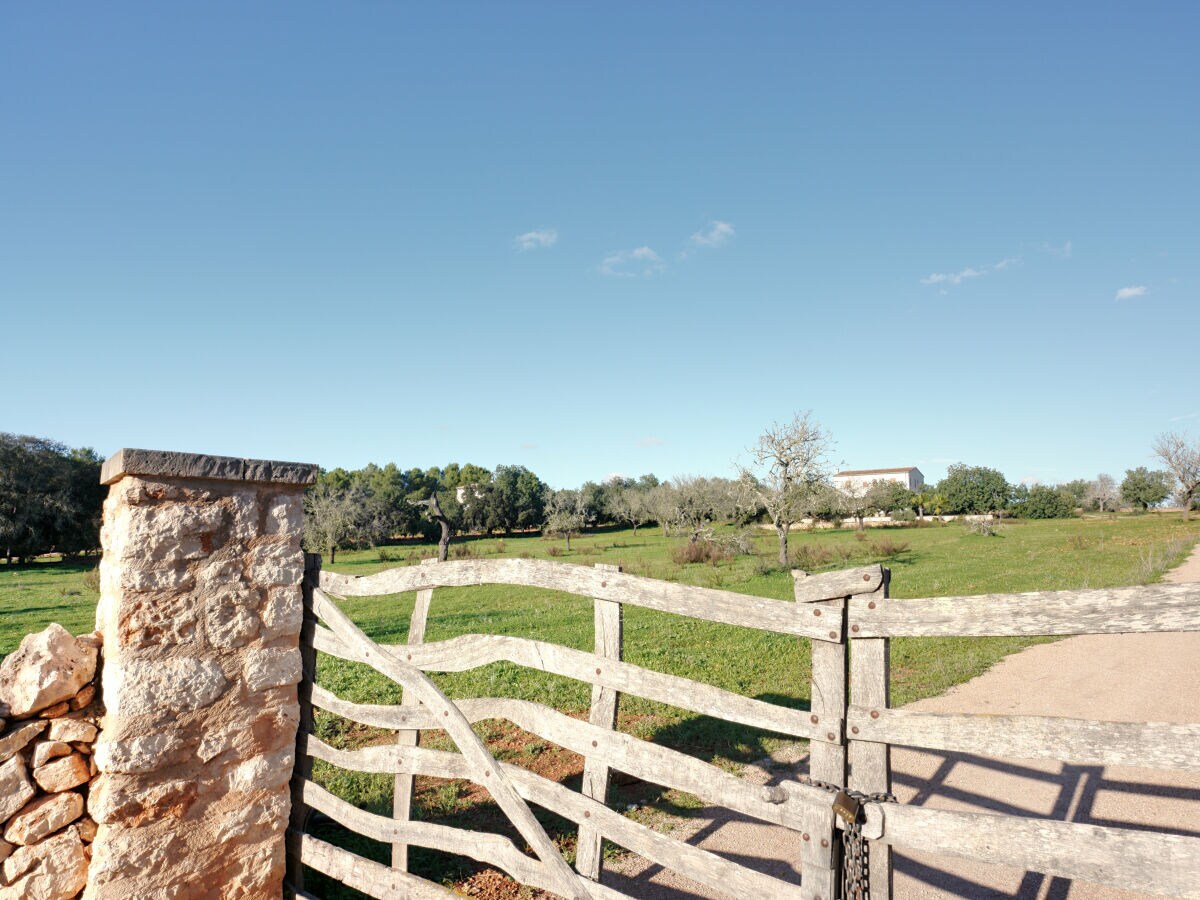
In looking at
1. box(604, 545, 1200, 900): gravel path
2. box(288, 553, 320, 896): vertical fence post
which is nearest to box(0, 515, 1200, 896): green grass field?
box(288, 553, 320, 896): vertical fence post

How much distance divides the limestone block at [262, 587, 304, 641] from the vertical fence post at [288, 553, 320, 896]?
107 mm

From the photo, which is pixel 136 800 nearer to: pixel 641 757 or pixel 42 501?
pixel 641 757

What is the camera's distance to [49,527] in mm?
38656

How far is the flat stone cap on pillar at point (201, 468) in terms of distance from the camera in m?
3.42

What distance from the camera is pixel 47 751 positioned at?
3.33 meters

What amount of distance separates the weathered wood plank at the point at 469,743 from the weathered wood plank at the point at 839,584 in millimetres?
1551

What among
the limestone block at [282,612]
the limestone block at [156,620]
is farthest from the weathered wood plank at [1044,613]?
the limestone block at [156,620]

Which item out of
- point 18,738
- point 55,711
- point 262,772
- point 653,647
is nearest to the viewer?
point 18,738

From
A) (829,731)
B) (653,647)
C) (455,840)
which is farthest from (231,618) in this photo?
(653,647)

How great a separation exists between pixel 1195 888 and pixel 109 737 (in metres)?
4.27

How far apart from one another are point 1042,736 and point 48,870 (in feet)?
14.0

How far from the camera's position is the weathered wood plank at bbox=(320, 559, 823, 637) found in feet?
9.51

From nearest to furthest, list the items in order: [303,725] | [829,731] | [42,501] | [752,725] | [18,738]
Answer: [829,731]
[752,725]
[18,738]
[303,725]
[42,501]

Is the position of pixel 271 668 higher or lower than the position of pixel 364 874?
higher
